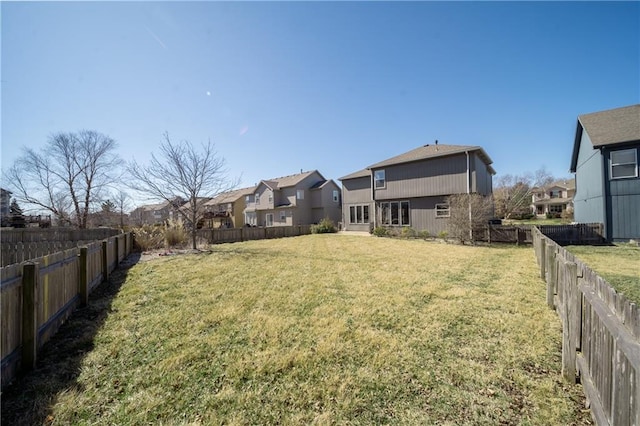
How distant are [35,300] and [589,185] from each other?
23.8 metres

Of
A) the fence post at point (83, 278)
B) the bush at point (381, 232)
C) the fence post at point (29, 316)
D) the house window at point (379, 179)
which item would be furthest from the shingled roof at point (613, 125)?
the fence post at point (83, 278)

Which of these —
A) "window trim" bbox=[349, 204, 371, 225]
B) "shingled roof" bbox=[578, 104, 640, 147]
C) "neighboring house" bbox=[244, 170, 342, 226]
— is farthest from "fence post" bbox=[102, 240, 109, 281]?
"neighboring house" bbox=[244, 170, 342, 226]

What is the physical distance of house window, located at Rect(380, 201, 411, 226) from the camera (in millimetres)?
19547

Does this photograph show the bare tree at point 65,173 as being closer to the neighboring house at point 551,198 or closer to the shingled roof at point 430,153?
the shingled roof at point 430,153

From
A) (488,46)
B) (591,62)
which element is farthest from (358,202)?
(591,62)

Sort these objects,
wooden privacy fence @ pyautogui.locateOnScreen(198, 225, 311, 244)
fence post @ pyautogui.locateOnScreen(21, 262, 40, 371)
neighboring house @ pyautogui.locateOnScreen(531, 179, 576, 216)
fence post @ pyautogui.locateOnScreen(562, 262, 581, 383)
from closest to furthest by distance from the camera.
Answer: fence post @ pyautogui.locateOnScreen(562, 262, 581, 383) < fence post @ pyautogui.locateOnScreen(21, 262, 40, 371) < wooden privacy fence @ pyautogui.locateOnScreen(198, 225, 311, 244) < neighboring house @ pyautogui.locateOnScreen(531, 179, 576, 216)

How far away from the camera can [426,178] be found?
18125mm

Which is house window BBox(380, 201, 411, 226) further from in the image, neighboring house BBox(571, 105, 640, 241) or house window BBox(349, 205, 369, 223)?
neighboring house BBox(571, 105, 640, 241)

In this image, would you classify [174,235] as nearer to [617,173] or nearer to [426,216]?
[426,216]

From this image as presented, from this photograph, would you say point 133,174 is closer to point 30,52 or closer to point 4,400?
point 30,52

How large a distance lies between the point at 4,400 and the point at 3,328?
700mm

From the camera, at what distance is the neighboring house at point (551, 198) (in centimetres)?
4381

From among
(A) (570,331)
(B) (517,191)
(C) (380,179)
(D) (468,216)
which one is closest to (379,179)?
(C) (380,179)

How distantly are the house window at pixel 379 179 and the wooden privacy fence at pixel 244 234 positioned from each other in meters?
8.11
